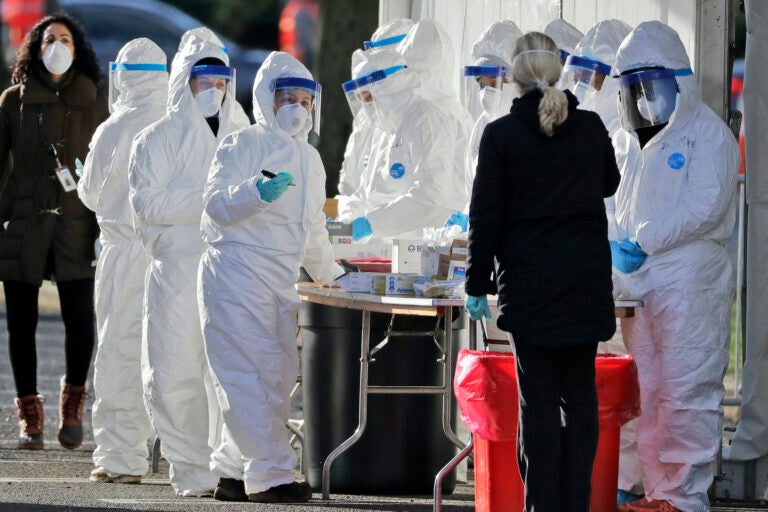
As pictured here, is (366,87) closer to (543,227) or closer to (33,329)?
(33,329)

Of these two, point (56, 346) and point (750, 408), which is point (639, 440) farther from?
point (56, 346)

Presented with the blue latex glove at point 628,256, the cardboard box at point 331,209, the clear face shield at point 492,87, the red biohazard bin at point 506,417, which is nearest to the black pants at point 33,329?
the cardboard box at point 331,209

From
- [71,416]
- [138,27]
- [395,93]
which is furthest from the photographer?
[138,27]

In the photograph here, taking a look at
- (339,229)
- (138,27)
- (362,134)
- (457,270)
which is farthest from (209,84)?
(138,27)

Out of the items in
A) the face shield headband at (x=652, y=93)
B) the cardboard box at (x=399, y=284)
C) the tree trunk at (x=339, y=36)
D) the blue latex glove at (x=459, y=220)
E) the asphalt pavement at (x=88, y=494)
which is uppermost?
the tree trunk at (x=339, y=36)

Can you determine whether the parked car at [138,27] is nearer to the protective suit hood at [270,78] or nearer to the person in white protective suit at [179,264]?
the person in white protective suit at [179,264]

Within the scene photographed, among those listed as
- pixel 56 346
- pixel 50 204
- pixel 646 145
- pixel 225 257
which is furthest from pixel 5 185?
pixel 56 346

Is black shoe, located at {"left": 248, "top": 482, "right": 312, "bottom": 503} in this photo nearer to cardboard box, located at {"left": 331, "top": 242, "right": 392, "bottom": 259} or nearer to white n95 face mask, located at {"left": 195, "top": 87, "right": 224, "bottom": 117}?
cardboard box, located at {"left": 331, "top": 242, "right": 392, "bottom": 259}

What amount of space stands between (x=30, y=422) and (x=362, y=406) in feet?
8.17

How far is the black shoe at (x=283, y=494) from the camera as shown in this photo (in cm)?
650

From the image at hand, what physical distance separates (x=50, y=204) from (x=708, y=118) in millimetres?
3737

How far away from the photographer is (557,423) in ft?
17.0

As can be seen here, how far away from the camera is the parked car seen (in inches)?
816

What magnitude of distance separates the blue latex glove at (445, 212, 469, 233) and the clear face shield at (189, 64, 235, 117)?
1328 millimetres
